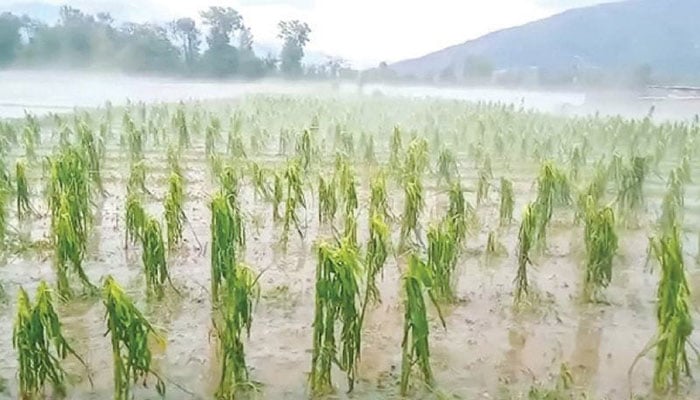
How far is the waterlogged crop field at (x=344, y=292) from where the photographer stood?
3844 mm

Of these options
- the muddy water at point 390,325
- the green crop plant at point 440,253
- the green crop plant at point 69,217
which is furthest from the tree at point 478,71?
the green crop plant at point 440,253

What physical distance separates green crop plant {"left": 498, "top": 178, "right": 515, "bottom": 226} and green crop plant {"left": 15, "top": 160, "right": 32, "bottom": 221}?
5214 mm

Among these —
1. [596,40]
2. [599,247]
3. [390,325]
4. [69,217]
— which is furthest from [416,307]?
[596,40]

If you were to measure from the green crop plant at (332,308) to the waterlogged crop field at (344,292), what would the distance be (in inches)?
0.4

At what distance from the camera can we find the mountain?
255 ft

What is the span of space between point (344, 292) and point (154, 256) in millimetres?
1924

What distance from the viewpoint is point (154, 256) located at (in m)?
5.07

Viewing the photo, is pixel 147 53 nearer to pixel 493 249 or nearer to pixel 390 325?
pixel 493 249

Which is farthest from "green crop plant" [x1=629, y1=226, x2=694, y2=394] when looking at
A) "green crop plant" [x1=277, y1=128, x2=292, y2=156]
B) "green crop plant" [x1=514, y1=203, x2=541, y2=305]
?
"green crop plant" [x1=277, y1=128, x2=292, y2=156]

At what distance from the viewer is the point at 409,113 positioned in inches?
873

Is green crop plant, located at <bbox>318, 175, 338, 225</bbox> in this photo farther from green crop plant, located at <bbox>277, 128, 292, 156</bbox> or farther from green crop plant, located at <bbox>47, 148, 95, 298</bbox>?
green crop plant, located at <bbox>277, 128, 292, 156</bbox>

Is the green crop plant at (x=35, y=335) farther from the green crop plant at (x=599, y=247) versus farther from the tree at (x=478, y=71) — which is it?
the tree at (x=478, y=71)

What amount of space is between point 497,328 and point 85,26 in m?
50.5

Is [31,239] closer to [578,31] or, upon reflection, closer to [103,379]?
[103,379]
